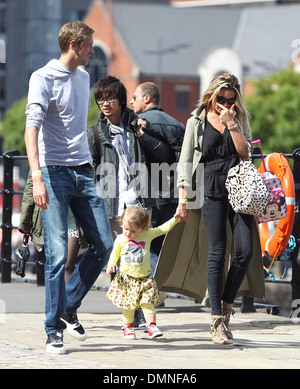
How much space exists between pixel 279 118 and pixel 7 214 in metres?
39.8

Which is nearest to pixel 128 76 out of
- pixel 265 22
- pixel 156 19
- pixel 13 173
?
pixel 156 19

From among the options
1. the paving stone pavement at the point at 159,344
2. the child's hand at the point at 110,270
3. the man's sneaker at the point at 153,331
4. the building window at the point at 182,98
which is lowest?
the paving stone pavement at the point at 159,344

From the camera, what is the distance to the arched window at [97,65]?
72.8 meters

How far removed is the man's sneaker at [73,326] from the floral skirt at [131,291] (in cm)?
42

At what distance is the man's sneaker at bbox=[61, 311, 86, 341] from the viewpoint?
→ 20.4ft

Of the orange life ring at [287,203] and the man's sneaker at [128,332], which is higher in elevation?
the orange life ring at [287,203]

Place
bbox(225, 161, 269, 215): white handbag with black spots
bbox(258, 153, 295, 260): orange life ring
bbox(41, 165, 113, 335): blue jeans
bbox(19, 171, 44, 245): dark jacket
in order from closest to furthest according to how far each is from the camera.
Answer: bbox(41, 165, 113, 335): blue jeans → bbox(225, 161, 269, 215): white handbag with black spots → bbox(258, 153, 295, 260): orange life ring → bbox(19, 171, 44, 245): dark jacket

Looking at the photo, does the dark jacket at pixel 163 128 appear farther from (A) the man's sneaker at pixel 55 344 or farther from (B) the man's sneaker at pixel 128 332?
(A) the man's sneaker at pixel 55 344

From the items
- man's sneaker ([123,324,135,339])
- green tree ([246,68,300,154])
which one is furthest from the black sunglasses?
green tree ([246,68,300,154])

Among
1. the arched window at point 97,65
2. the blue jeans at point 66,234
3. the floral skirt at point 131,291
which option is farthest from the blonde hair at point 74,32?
the arched window at point 97,65

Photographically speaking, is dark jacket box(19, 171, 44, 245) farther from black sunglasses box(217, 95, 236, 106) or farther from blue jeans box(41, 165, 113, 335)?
black sunglasses box(217, 95, 236, 106)

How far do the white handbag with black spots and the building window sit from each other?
6751cm

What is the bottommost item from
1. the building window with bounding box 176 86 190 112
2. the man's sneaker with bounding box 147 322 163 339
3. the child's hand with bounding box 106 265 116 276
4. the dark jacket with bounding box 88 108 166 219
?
the man's sneaker with bounding box 147 322 163 339
